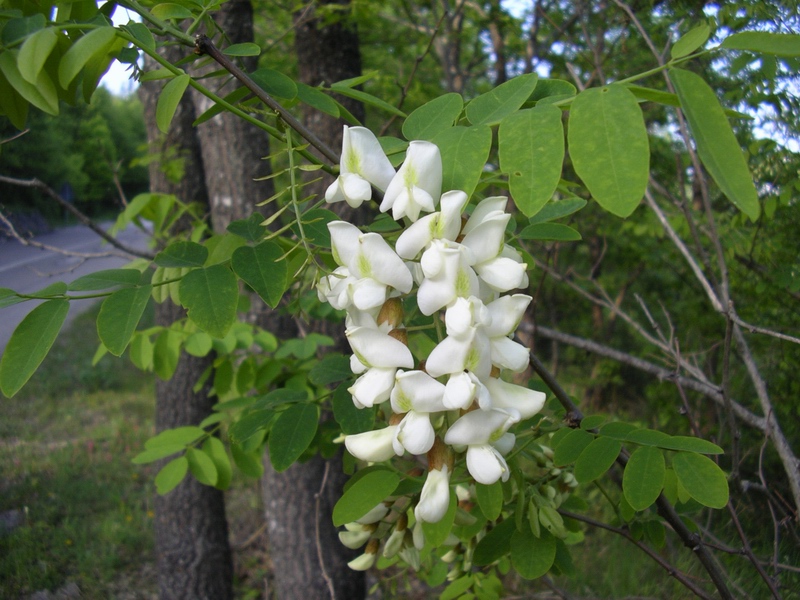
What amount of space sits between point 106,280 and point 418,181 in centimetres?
52

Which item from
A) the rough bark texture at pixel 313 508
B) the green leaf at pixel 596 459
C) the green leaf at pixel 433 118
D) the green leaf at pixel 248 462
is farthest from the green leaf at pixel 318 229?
the rough bark texture at pixel 313 508

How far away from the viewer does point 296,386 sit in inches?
68.9

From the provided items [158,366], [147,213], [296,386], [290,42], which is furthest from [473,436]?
[290,42]

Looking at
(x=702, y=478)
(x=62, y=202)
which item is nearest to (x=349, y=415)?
(x=702, y=478)

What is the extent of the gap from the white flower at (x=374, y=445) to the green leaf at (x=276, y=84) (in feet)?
1.81

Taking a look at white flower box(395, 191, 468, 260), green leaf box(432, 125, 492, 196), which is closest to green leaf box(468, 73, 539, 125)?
green leaf box(432, 125, 492, 196)

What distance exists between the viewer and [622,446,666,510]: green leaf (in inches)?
33.7

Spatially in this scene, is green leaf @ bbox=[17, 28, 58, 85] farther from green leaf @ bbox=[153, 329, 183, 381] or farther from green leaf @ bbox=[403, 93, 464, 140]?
green leaf @ bbox=[153, 329, 183, 381]

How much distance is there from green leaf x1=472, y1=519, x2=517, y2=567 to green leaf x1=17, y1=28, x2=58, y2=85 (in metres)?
0.93

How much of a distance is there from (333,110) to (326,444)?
0.84 meters

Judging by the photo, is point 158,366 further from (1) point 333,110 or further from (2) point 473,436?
(2) point 473,436

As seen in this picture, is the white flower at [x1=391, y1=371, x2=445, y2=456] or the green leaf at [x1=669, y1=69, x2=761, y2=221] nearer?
the green leaf at [x1=669, y1=69, x2=761, y2=221]

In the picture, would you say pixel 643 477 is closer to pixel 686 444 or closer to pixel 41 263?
pixel 686 444

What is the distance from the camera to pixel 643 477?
34.5 inches
